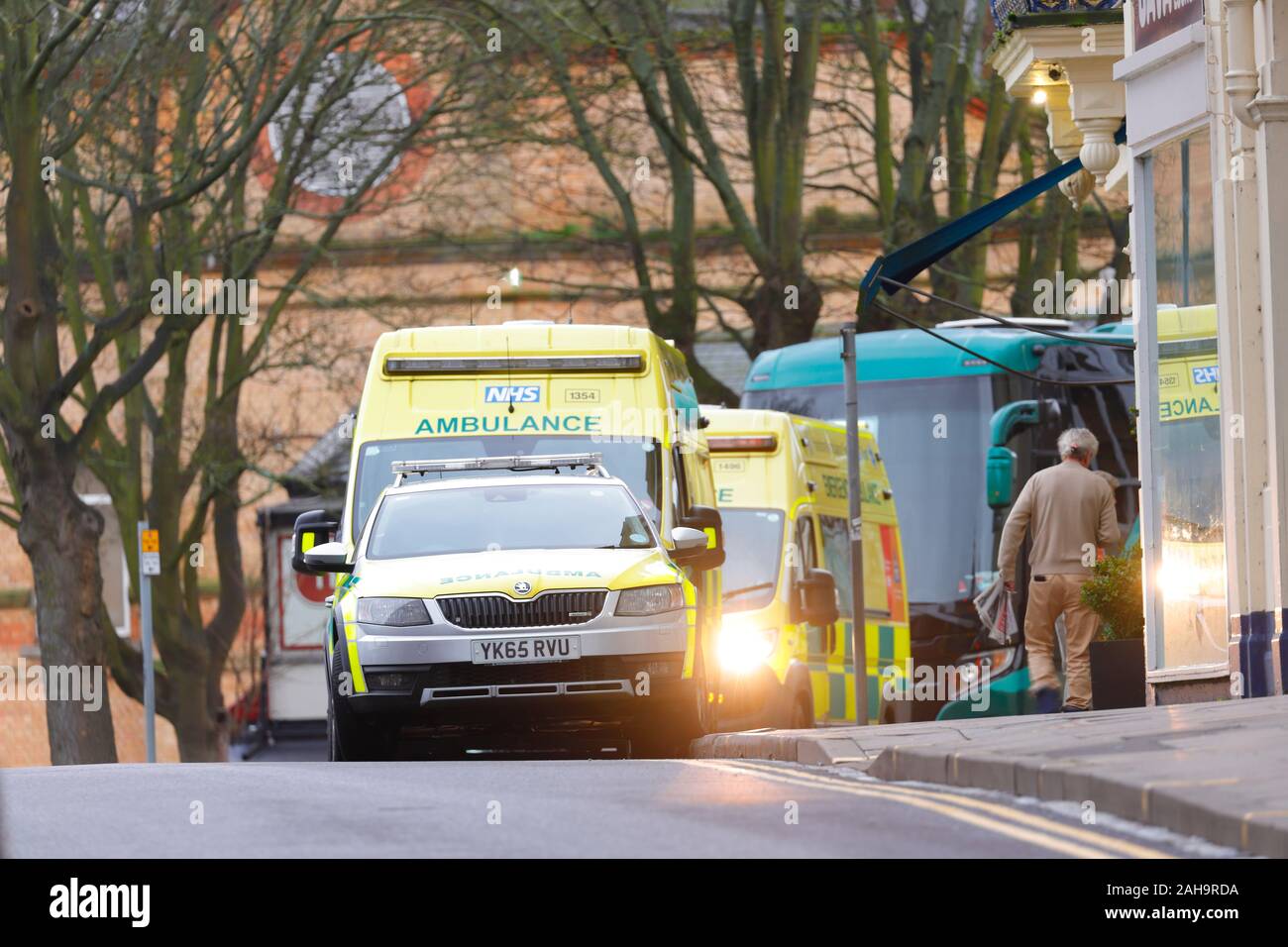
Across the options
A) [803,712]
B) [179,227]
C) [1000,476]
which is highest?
[179,227]

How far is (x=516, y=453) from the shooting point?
16.8 meters

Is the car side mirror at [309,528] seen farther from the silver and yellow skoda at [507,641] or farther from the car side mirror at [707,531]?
the car side mirror at [707,531]

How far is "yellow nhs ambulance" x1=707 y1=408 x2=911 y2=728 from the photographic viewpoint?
1869 centimetres

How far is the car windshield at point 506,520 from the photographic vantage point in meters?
14.7

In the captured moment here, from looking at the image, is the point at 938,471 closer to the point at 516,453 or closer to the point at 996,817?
the point at 516,453

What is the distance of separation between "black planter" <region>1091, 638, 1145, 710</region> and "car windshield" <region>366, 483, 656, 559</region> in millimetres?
3545

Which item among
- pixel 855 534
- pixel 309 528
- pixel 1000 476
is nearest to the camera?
pixel 309 528

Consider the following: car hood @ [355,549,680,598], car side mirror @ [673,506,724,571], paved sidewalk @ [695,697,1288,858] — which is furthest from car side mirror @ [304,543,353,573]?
Result: paved sidewalk @ [695,697,1288,858]

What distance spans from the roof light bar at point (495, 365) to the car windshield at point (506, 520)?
1.67m

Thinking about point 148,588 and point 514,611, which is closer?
point 514,611

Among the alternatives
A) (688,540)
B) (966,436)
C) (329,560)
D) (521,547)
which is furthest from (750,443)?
(329,560)

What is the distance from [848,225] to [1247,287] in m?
23.8

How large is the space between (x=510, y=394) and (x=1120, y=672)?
4.51 meters
